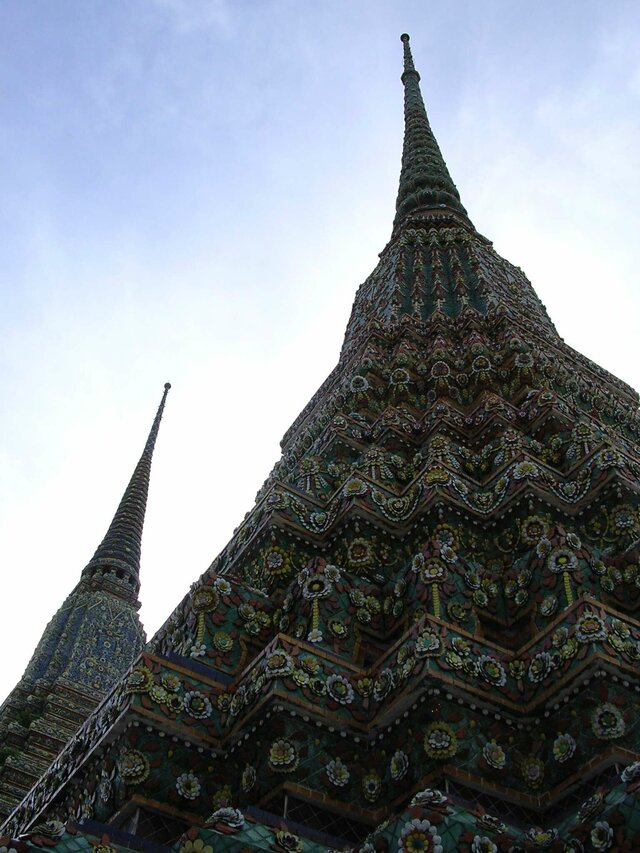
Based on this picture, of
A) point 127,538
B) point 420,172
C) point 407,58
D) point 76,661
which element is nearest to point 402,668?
point 76,661

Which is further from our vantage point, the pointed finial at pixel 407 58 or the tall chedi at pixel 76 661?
the pointed finial at pixel 407 58

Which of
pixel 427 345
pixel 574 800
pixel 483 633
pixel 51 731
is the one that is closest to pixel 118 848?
pixel 574 800

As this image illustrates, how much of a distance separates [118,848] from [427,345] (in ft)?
32.8

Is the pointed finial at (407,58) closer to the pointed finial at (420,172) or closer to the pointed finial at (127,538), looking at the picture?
the pointed finial at (420,172)

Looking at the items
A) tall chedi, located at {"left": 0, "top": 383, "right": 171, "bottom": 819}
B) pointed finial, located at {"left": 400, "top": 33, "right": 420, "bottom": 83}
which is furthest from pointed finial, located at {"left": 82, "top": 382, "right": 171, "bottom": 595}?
pointed finial, located at {"left": 400, "top": 33, "right": 420, "bottom": 83}

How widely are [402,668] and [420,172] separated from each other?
61.4 ft

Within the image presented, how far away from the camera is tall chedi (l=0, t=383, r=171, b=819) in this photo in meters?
19.6

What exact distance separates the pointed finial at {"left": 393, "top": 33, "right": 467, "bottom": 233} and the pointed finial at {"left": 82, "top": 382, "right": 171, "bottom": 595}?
41.7 feet

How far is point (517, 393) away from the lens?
12328mm

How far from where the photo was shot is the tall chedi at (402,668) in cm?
634

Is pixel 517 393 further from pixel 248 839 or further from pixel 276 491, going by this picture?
pixel 248 839

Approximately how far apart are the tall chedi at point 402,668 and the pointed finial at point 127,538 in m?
16.1

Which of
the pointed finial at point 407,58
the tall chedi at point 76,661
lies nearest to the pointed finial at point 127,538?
the tall chedi at point 76,661

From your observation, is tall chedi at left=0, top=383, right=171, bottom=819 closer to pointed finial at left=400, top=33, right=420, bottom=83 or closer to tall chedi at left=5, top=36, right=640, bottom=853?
tall chedi at left=5, top=36, right=640, bottom=853
